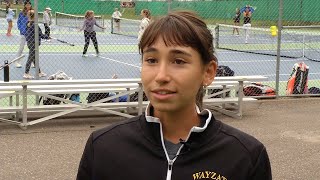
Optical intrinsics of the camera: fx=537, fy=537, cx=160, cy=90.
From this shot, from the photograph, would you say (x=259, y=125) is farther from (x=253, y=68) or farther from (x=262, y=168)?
(x=253, y=68)

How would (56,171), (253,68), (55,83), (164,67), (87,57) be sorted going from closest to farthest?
1. (164,67)
2. (56,171)
3. (55,83)
4. (253,68)
5. (87,57)

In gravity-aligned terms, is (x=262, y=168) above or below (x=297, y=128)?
above

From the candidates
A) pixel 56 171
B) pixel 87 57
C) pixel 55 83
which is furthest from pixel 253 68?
pixel 56 171

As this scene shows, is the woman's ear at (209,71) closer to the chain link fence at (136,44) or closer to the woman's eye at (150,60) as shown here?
the woman's eye at (150,60)

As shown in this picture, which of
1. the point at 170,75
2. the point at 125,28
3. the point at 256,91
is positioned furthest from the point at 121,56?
the point at 170,75

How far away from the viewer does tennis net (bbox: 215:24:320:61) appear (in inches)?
815

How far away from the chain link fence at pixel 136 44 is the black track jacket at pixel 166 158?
831cm

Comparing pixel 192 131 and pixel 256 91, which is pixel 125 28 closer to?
pixel 256 91

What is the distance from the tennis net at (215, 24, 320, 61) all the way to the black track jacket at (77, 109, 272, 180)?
59.0ft

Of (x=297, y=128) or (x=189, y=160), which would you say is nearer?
(x=189, y=160)

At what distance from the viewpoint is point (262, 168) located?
6.36ft

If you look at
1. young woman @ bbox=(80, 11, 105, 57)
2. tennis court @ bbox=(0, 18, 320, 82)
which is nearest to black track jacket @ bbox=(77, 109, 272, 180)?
tennis court @ bbox=(0, 18, 320, 82)

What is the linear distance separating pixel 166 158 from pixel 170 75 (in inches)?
12.5

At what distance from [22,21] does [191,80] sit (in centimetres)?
1330
